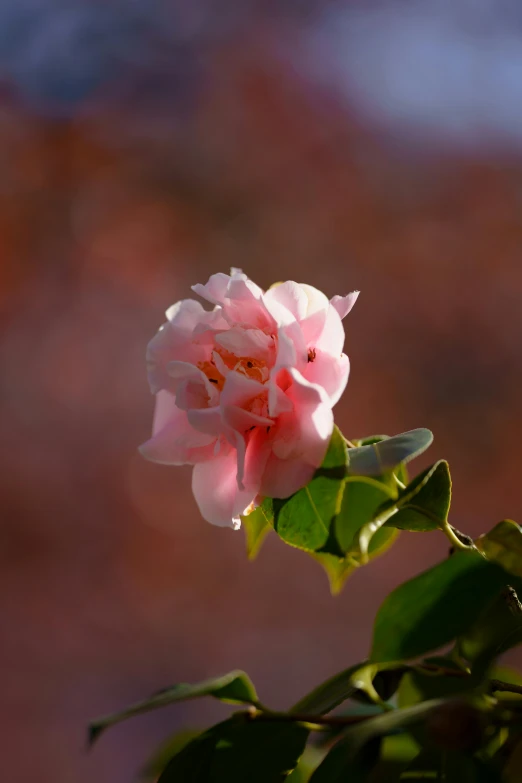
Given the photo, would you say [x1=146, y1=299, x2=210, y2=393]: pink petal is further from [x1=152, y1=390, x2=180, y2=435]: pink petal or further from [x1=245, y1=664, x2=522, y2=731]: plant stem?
[x1=245, y1=664, x2=522, y2=731]: plant stem

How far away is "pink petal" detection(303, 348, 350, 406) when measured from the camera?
39 centimetres

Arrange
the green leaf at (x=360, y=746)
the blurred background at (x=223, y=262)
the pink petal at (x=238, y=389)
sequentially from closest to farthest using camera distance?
the green leaf at (x=360, y=746), the pink petal at (x=238, y=389), the blurred background at (x=223, y=262)

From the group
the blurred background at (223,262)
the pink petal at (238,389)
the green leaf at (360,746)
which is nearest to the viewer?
the green leaf at (360,746)

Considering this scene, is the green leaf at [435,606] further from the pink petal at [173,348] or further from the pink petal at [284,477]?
the pink petal at [173,348]

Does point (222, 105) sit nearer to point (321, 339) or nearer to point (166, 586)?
point (166, 586)

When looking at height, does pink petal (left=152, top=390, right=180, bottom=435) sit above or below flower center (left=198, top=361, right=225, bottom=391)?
below

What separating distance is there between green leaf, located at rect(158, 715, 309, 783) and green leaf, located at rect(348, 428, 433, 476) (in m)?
0.12

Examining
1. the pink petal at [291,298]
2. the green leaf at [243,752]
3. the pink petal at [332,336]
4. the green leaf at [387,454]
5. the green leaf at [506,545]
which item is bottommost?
the green leaf at [243,752]

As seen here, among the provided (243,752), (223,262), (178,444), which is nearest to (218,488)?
(178,444)

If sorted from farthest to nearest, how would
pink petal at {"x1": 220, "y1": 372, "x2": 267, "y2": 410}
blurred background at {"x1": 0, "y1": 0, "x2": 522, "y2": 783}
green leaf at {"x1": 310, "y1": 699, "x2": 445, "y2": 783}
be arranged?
1. blurred background at {"x1": 0, "y1": 0, "x2": 522, "y2": 783}
2. pink petal at {"x1": 220, "y1": 372, "x2": 267, "y2": 410}
3. green leaf at {"x1": 310, "y1": 699, "x2": 445, "y2": 783}

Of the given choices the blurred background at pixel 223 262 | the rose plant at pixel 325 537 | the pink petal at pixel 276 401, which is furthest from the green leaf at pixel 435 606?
the blurred background at pixel 223 262

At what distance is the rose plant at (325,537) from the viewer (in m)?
0.30

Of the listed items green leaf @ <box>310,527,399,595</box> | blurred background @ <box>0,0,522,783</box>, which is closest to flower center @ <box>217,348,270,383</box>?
green leaf @ <box>310,527,399,595</box>

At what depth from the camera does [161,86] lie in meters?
2.42
